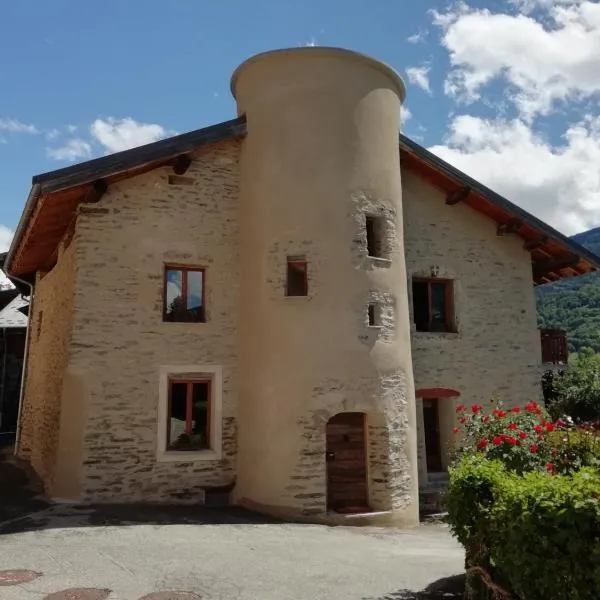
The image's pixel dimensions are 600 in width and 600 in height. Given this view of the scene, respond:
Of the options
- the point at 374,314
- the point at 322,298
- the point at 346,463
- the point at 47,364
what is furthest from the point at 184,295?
the point at 47,364

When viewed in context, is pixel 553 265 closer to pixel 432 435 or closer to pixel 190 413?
pixel 432 435

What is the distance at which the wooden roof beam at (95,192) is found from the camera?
10484 millimetres

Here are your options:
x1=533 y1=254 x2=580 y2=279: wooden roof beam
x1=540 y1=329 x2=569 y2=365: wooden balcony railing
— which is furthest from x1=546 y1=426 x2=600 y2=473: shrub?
x1=540 y1=329 x2=569 y2=365: wooden balcony railing

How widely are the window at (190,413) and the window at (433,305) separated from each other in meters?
5.02

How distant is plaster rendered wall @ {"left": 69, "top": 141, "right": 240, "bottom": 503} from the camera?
10.1m

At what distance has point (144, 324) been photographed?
10.7m

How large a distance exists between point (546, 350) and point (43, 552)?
12850 mm

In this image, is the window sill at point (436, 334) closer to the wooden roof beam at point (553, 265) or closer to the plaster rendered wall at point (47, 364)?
the wooden roof beam at point (553, 265)

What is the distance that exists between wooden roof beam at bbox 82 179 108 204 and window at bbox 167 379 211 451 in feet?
11.9

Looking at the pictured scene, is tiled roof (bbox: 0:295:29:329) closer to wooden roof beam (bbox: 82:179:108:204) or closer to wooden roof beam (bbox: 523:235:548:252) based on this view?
wooden roof beam (bbox: 82:179:108:204)

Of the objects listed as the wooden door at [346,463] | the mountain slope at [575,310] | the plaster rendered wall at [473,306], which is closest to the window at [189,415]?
the wooden door at [346,463]

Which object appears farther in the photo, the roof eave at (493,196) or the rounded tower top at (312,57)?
the roof eave at (493,196)

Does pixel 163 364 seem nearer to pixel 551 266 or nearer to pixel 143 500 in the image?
pixel 143 500

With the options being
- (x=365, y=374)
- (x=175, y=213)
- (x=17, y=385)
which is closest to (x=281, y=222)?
(x=175, y=213)
